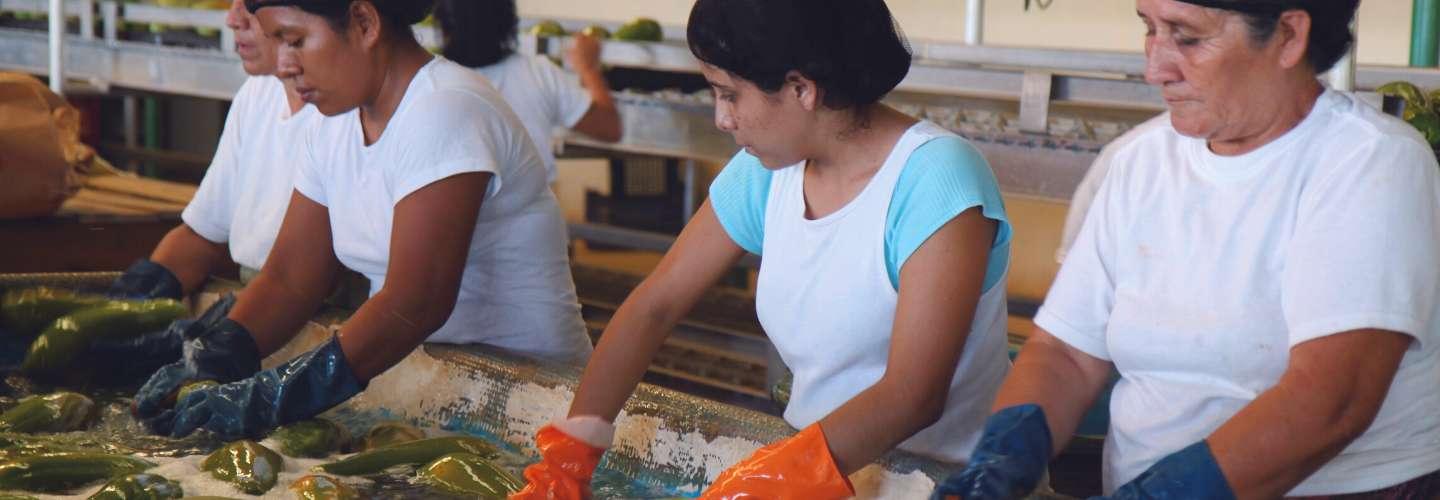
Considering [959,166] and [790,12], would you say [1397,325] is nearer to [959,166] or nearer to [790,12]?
[959,166]

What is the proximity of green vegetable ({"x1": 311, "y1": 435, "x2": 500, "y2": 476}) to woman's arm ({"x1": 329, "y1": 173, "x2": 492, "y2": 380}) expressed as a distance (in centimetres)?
21

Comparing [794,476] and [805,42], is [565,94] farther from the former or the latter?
[794,476]

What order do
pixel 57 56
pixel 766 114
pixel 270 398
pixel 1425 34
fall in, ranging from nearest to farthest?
pixel 766 114 < pixel 270 398 < pixel 1425 34 < pixel 57 56

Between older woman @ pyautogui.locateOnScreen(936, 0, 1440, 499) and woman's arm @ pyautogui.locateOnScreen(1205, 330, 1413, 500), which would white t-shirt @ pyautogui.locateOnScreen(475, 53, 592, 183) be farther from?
woman's arm @ pyautogui.locateOnScreen(1205, 330, 1413, 500)

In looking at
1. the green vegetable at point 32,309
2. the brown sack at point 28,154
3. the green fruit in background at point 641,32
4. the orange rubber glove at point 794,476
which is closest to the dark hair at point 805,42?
the orange rubber glove at point 794,476

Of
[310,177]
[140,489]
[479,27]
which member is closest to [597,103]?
[479,27]

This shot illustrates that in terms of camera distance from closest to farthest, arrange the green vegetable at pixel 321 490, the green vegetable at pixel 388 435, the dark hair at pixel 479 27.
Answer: the green vegetable at pixel 321 490 < the green vegetable at pixel 388 435 < the dark hair at pixel 479 27

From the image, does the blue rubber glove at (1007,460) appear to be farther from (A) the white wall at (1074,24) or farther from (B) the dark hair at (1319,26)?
(A) the white wall at (1074,24)

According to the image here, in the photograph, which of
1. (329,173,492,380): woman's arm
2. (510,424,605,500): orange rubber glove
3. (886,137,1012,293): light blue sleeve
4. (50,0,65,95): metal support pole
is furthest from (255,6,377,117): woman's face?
(50,0,65,95): metal support pole

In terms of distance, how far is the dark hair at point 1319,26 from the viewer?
1.18 metres

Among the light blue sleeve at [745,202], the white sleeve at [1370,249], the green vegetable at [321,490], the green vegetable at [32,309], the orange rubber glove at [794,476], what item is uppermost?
the white sleeve at [1370,249]

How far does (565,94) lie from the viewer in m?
3.45

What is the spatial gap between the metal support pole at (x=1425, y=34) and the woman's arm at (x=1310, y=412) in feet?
7.22

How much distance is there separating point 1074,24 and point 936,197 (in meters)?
4.16
